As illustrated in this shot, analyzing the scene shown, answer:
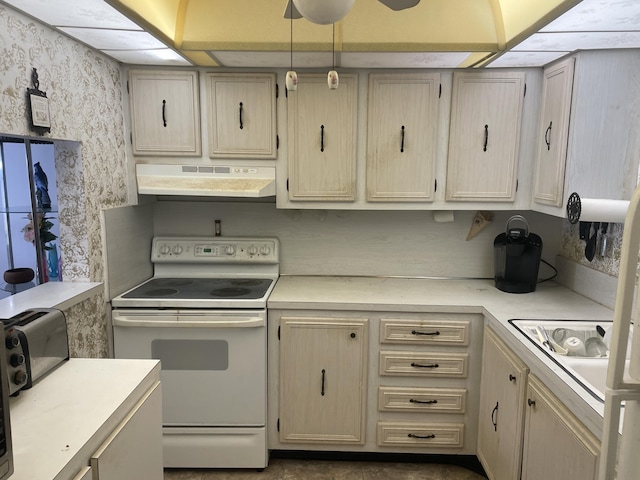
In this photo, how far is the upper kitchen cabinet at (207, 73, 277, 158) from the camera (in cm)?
243

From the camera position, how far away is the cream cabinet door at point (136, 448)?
44.9 inches

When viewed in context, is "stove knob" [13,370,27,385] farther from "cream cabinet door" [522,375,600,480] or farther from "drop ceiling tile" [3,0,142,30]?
"cream cabinet door" [522,375,600,480]

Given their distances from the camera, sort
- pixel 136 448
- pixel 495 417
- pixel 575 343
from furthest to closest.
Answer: pixel 495 417 → pixel 575 343 → pixel 136 448

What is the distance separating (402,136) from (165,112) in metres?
1.33

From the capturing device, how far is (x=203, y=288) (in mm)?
2568

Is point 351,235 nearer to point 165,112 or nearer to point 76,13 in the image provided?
point 165,112

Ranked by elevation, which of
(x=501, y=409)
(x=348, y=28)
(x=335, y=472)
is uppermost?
(x=348, y=28)

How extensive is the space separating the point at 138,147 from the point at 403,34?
1545 mm

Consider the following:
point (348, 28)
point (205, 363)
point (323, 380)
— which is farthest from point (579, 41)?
→ point (205, 363)

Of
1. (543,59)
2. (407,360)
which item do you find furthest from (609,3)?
(407,360)

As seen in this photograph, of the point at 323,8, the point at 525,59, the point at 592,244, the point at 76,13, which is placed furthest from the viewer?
the point at 592,244

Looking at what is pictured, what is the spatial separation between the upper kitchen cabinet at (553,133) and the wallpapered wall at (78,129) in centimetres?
227

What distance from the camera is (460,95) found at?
2.41 m

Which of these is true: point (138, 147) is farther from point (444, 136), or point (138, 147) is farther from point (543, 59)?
point (543, 59)
